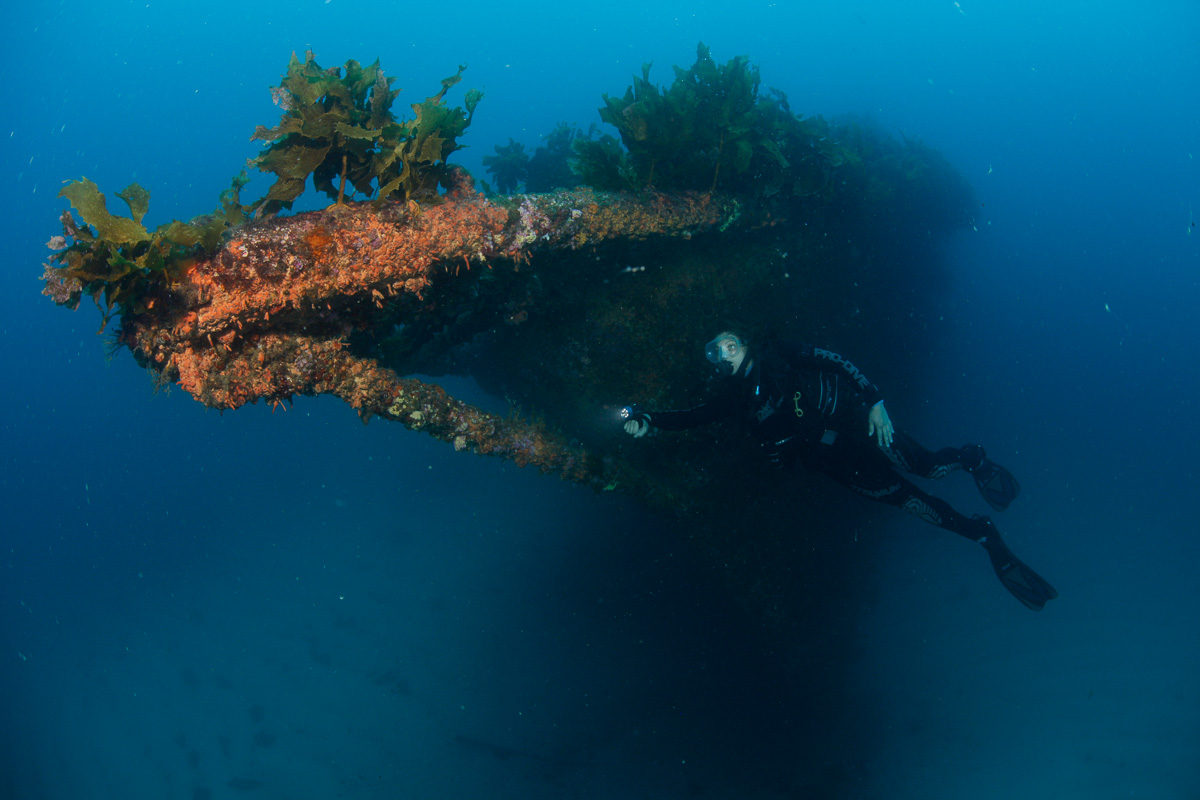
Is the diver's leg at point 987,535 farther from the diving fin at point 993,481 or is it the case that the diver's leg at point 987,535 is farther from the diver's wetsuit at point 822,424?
the diving fin at point 993,481

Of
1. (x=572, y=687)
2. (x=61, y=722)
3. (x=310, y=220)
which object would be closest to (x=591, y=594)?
(x=572, y=687)

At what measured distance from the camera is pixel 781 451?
5215 mm

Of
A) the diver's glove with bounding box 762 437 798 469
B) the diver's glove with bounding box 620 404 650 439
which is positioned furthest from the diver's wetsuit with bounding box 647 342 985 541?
the diver's glove with bounding box 620 404 650 439

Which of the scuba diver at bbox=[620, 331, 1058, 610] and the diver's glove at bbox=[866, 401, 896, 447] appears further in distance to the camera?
the scuba diver at bbox=[620, 331, 1058, 610]

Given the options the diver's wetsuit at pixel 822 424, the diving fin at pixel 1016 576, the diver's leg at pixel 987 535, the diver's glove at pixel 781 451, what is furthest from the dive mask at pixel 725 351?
the diving fin at pixel 1016 576

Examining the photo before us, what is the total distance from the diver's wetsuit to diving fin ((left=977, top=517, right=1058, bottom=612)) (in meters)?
0.18

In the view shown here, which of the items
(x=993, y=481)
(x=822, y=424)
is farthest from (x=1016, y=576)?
(x=822, y=424)

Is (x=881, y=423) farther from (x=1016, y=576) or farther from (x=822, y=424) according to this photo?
(x=1016, y=576)

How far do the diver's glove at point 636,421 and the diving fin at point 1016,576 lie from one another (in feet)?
15.2

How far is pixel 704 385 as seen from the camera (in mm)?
5633

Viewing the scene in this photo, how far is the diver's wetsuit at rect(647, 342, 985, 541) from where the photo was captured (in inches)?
194

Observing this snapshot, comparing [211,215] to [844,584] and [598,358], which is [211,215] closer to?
[598,358]

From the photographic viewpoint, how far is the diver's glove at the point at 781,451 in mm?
5176

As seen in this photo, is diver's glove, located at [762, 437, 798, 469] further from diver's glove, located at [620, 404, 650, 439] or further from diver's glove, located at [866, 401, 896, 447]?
diver's glove, located at [620, 404, 650, 439]
